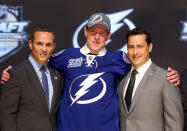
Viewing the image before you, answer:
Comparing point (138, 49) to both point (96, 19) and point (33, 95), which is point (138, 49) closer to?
point (96, 19)

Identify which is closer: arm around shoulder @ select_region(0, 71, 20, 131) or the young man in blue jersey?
arm around shoulder @ select_region(0, 71, 20, 131)

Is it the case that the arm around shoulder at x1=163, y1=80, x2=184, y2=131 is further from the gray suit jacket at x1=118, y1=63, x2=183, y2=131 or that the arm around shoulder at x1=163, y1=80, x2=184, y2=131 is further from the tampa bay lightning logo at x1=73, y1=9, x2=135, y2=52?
the tampa bay lightning logo at x1=73, y1=9, x2=135, y2=52

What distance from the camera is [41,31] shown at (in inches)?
86.7

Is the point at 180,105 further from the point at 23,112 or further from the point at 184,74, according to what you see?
the point at 23,112

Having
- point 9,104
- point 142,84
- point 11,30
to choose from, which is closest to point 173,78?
point 142,84

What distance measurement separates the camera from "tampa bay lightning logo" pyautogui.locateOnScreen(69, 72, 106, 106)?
7.05 feet

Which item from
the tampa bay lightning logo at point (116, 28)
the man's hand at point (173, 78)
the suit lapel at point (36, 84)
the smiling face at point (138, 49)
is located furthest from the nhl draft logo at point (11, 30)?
the man's hand at point (173, 78)

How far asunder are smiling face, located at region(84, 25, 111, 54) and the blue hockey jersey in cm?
7

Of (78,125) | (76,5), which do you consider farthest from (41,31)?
(76,5)

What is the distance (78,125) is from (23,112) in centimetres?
43

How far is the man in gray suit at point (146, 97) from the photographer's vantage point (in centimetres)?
194

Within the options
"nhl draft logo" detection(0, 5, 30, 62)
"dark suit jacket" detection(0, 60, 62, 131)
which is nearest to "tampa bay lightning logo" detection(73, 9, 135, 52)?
"nhl draft logo" detection(0, 5, 30, 62)

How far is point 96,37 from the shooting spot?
2.31m

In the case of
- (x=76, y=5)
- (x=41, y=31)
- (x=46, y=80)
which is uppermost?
(x=76, y=5)
